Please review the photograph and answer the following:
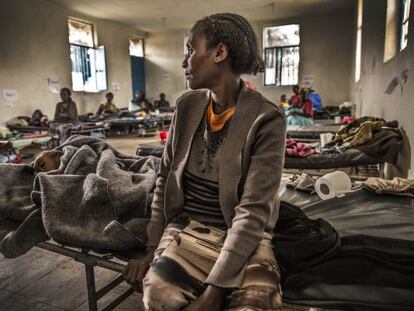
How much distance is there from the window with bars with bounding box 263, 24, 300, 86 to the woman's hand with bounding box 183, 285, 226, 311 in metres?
10.4

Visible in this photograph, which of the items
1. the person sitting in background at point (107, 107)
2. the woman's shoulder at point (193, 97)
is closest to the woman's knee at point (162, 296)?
the woman's shoulder at point (193, 97)

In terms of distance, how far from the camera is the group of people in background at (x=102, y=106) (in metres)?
6.95

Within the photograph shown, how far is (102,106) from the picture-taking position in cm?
988

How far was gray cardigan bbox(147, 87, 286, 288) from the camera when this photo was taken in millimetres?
980

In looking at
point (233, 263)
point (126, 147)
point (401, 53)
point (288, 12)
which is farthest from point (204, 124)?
point (288, 12)

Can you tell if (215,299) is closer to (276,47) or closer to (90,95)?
(90,95)

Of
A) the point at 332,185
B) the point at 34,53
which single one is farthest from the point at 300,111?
the point at 34,53

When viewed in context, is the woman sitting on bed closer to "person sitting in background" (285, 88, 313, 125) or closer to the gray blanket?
the gray blanket

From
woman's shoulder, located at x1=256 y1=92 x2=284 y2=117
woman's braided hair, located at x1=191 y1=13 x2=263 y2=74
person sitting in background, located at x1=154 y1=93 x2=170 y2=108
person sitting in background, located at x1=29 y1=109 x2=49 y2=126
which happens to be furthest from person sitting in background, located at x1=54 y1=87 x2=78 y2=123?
woman's shoulder, located at x1=256 y1=92 x2=284 y2=117

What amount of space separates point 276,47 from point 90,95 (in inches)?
233

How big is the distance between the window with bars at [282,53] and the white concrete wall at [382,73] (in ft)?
18.4

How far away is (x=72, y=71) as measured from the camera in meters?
9.28

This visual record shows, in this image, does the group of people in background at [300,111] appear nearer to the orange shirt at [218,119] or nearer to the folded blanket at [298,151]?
the folded blanket at [298,151]

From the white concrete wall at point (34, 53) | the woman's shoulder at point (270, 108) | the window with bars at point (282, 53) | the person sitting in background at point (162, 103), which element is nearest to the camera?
the woman's shoulder at point (270, 108)
